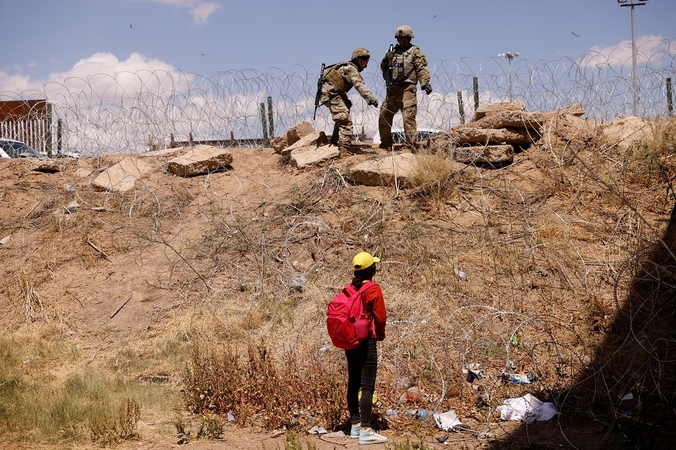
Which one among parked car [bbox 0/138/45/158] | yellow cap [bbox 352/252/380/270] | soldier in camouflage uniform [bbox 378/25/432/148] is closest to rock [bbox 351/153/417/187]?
soldier in camouflage uniform [bbox 378/25/432/148]

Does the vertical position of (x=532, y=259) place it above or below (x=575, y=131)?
below

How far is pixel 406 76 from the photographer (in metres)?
9.38

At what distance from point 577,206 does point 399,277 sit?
2.29 metres

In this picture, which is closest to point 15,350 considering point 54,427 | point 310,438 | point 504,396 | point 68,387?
point 68,387

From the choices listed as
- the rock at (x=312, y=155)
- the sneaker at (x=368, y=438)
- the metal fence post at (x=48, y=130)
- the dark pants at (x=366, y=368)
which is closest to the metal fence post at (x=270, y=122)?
the rock at (x=312, y=155)

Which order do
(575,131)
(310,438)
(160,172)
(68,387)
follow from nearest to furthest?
1. (310,438)
2. (68,387)
3. (575,131)
4. (160,172)

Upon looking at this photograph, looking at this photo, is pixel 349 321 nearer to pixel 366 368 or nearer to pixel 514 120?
pixel 366 368

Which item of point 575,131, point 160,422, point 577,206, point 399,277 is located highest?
point 575,131

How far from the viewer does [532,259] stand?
691 centimetres

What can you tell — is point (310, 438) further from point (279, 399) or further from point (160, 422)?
point (160, 422)

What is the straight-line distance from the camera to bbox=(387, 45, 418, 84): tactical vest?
9375 millimetres

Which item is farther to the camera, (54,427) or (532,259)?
(532,259)

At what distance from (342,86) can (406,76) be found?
0.94 metres

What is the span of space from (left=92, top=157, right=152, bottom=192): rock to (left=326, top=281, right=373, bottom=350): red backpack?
6.46 meters
